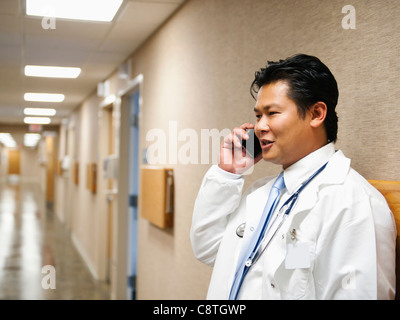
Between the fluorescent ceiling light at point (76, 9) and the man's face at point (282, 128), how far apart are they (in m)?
1.88

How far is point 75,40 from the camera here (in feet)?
12.0

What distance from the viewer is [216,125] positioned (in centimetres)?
239

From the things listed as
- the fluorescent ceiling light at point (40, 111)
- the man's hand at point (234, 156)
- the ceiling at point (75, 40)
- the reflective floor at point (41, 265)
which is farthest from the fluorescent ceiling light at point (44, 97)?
the man's hand at point (234, 156)

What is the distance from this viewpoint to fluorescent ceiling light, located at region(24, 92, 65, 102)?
6.56m

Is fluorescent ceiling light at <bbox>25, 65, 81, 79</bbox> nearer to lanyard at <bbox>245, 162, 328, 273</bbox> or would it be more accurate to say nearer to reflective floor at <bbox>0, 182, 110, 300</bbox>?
reflective floor at <bbox>0, 182, 110, 300</bbox>

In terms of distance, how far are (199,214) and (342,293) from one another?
57 centimetres

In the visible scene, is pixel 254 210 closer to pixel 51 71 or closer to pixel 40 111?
pixel 51 71

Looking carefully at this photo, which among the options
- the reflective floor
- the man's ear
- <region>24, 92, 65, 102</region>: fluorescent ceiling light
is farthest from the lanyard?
<region>24, 92, 65, 102</region>: fluorescent ceiling light

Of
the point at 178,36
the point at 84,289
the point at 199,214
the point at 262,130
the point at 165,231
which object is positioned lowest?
the point at 84,289
